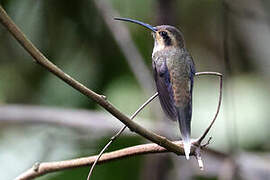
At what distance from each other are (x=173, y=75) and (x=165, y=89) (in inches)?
3.3

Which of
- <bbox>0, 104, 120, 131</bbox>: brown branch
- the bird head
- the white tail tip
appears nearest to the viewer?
the white tail tip

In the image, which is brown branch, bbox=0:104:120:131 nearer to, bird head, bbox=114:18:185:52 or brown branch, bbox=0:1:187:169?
bird head, bbox=114:18:185:52

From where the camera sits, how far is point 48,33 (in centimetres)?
359

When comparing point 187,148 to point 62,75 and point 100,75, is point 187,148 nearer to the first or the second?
point 62,75

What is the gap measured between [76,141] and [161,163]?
760mm

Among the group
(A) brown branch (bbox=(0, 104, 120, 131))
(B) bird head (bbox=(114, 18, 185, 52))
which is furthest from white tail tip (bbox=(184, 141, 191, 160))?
(A) brown branch (bbox=(0, 104, 120, 131))

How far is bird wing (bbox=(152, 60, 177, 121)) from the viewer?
5.21 feet

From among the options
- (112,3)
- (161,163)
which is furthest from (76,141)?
(112,3)

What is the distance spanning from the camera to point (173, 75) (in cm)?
172

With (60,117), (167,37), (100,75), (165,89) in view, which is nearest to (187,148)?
(165,89)

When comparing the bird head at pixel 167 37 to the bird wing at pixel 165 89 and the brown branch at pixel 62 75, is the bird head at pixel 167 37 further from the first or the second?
the brown branch at pixel 62 75

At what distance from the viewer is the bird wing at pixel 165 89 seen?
5.21 feet

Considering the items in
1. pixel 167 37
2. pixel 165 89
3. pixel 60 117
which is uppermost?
pixel 167 37

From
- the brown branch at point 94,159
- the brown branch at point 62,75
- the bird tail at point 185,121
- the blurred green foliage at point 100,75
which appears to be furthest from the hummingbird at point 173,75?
the blurred green foliage at point 100,75
